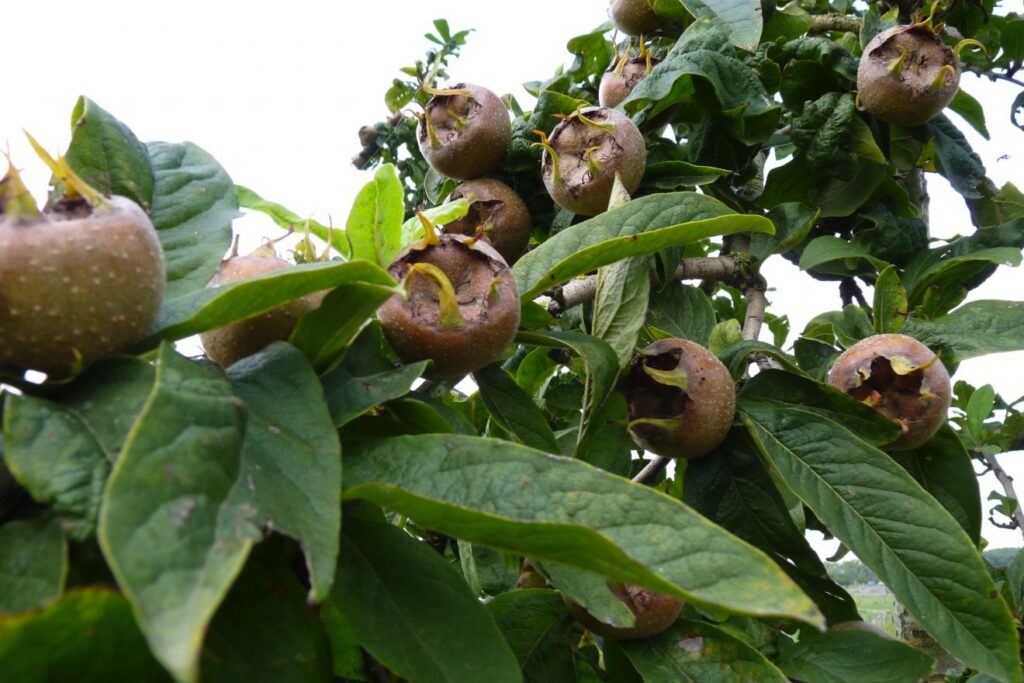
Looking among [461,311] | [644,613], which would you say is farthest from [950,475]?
[461,311]

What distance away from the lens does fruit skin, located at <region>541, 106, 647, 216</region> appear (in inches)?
62.1

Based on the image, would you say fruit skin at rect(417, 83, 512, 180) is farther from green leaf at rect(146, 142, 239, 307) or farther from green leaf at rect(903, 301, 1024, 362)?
green leaf at rect(903, 301, 1024, 362)

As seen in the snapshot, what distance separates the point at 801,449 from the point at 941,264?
28.1 inches

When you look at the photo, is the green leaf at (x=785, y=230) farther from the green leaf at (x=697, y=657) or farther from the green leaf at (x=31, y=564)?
the green leaf at (x=31, y=564)

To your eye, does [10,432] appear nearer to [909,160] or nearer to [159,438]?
[159,438]

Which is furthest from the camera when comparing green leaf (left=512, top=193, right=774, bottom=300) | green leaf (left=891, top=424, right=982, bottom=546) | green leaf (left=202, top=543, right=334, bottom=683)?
green leaf (left=891, top=424, right=982, bottom=546)

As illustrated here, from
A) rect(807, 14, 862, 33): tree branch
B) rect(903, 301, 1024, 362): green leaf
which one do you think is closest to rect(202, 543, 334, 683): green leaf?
rect(903, 301, 1024, 362): green leaf

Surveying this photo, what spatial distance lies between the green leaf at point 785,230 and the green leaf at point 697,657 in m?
0.84

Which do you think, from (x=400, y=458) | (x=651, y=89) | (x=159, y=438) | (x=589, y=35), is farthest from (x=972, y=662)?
(x=589, y=35)

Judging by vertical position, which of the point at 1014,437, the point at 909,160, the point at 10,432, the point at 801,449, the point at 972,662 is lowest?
the point at 1014,437

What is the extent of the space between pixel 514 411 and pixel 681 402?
→ 0.30 metres

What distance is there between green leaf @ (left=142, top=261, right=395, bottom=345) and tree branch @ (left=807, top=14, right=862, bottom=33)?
1.79 m

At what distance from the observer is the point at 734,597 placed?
1.97 ft

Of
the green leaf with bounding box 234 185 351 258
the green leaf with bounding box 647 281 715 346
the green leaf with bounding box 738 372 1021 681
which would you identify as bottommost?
the green leaf with bounding box 738 372 1021 681
